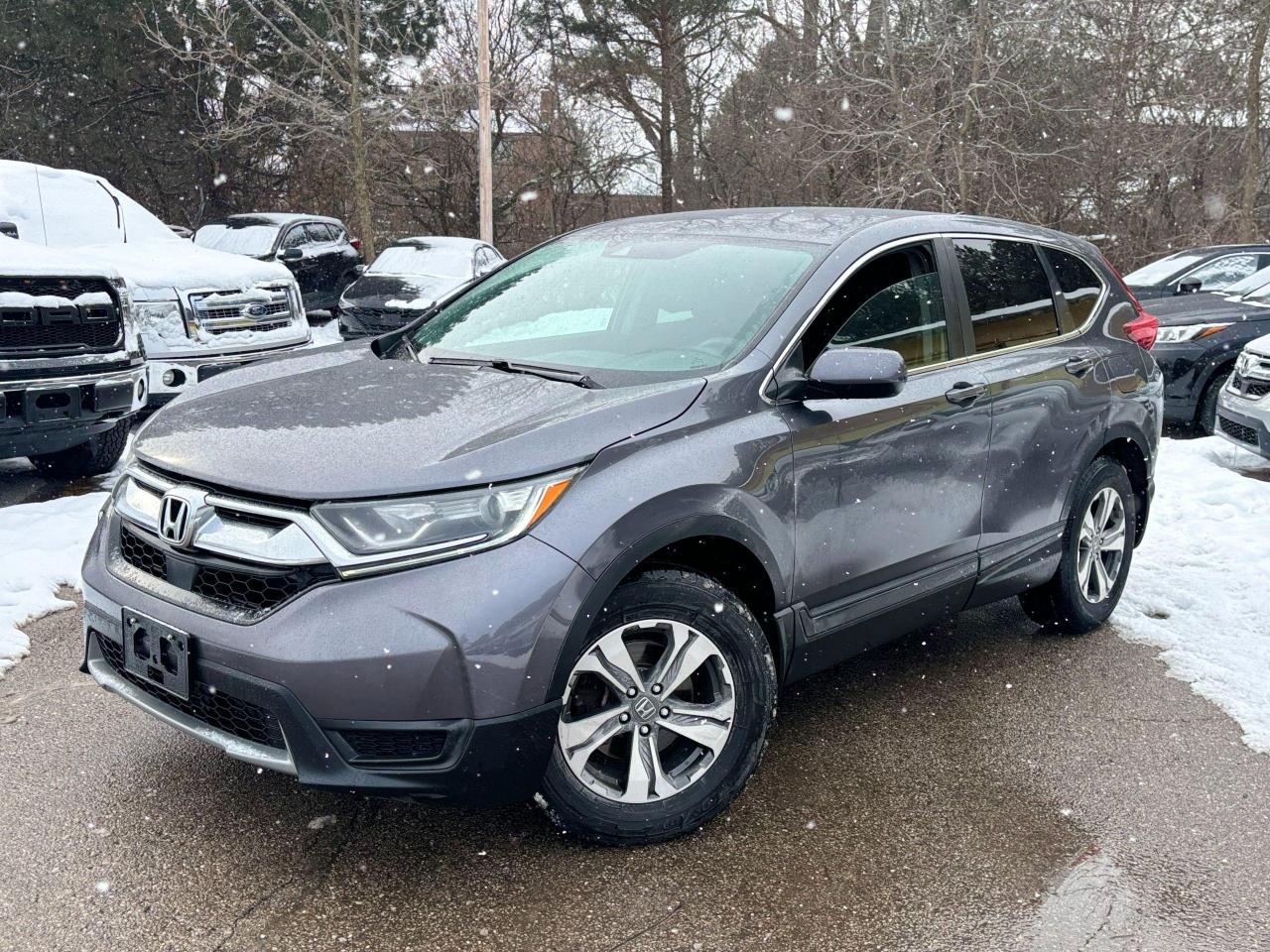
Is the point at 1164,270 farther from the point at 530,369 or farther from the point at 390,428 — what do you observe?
the point at 390,428

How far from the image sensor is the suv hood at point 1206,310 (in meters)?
9.59

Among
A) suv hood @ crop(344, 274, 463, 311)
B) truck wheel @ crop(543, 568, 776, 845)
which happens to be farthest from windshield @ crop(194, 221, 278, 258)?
truck wheel @ crop(543, 568, 776, 845)

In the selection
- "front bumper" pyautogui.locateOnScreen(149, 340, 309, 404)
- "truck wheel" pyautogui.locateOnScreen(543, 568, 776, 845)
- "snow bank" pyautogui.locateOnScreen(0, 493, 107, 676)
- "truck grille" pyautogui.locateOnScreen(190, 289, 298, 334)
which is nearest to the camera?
"truck wheel" pyautogui.locateOnScreen(543, 568, 776, 845)

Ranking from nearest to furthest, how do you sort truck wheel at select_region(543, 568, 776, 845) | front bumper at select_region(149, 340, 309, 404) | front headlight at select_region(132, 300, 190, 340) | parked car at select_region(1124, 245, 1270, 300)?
1. truck wheel at select_region(543, 568, 776, 845)
2. front bumper at select_region(149, 340, 309, 404)
3. front headlight at select_region(132, 300, 190, 340)
4. parked car at select_region(1124, 245, 1270, 300)

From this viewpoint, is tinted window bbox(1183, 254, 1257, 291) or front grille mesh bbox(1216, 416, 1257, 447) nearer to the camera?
front grille mesh bbox(1216, 416, 1257, 447)

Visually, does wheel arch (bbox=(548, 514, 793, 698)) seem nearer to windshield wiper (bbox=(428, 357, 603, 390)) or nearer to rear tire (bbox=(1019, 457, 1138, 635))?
windshield wiper (bbox=(428, 357, 603, 390))

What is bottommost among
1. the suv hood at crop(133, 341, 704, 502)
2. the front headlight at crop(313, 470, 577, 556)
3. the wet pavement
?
the wet pavement

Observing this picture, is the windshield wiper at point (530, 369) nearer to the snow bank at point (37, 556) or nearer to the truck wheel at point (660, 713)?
the truck wheel at point (660, 713)

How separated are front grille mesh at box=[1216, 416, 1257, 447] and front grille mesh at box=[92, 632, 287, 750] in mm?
7348

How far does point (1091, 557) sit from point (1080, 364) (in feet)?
2.83

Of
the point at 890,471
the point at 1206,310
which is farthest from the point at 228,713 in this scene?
the point at 1206,310

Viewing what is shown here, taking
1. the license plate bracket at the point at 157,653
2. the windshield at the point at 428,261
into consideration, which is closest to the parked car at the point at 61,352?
the license plate bracket at the point at 157,653

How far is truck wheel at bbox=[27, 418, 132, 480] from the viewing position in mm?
7207

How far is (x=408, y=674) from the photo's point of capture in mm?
2557
